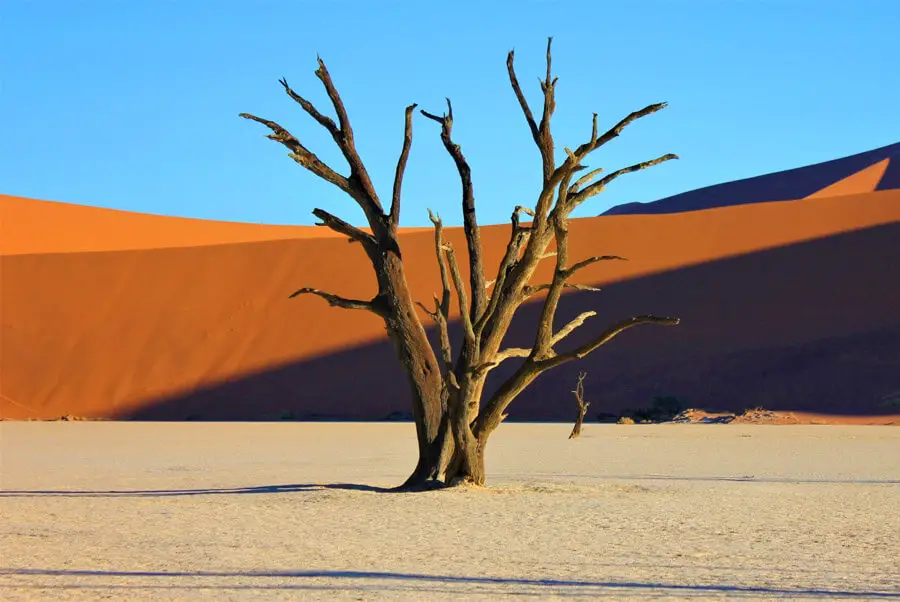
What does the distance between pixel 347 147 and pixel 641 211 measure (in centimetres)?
7105

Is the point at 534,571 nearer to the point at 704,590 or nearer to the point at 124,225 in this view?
the point at 704,590

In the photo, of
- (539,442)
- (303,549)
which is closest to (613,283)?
(539,442)

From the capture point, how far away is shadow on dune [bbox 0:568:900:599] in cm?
603

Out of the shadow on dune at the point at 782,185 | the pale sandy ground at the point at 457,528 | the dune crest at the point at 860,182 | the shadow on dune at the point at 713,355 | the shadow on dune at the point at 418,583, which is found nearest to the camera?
the shadow on dune at the point at 418,583

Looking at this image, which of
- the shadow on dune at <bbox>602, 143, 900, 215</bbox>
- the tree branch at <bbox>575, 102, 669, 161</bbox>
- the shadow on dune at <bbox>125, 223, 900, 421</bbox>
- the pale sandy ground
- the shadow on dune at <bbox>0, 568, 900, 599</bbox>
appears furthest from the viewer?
the shadow on dune at <bbox>602, 143, 900, 215</bbox>

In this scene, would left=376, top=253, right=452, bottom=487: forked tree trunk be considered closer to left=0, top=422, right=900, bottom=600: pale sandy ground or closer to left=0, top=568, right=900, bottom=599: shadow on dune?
left=0, top=422, right=900, bottom=600: pale sandy ground

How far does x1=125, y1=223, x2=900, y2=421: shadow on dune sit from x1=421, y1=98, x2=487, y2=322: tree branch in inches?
734

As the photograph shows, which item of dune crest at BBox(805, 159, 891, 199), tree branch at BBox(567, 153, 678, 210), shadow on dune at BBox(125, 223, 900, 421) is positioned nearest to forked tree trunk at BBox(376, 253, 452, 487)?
tree branch at BBox(567, 153, 678, 210)

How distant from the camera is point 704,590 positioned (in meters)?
6.11

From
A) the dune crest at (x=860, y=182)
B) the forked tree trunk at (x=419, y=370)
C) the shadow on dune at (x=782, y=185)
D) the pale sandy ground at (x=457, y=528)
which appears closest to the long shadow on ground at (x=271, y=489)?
the pale sandy ground at (x=457, y=528)

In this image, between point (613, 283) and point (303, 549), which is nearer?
point (303, 549)

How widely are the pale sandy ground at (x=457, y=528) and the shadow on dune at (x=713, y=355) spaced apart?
41.1 ft

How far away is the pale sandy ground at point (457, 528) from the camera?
6.30 m

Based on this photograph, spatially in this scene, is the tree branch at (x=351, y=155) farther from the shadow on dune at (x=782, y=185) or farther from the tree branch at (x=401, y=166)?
the shadow on dune at (x=782, y=185)
